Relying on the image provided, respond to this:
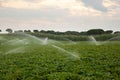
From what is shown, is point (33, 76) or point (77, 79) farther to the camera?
point (33, 76)

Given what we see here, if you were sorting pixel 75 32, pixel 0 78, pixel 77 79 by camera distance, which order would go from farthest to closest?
pixel 75 32 → pixel 0 78 → pixel 77 79

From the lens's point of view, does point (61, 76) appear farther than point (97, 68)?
No

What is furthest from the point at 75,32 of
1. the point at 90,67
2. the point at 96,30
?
the point at 90,67

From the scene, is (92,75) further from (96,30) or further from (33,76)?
(96,30)

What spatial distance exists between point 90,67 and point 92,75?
1.93 metres

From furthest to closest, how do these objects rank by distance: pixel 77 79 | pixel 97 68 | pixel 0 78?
pixel 97 68, pixel 0 78, pixel 77 79

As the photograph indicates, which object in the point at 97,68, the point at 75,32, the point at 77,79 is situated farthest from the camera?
the point at 75,32

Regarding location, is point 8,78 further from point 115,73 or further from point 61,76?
point 115,73

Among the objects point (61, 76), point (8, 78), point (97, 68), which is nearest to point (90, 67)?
point (97, 68)

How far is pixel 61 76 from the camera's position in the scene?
1011 cm

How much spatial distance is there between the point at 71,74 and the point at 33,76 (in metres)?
1.65

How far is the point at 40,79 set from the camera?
991 centimetres

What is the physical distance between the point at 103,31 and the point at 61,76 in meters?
77.8

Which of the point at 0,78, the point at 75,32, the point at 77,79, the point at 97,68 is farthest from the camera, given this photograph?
the point at 75,32
